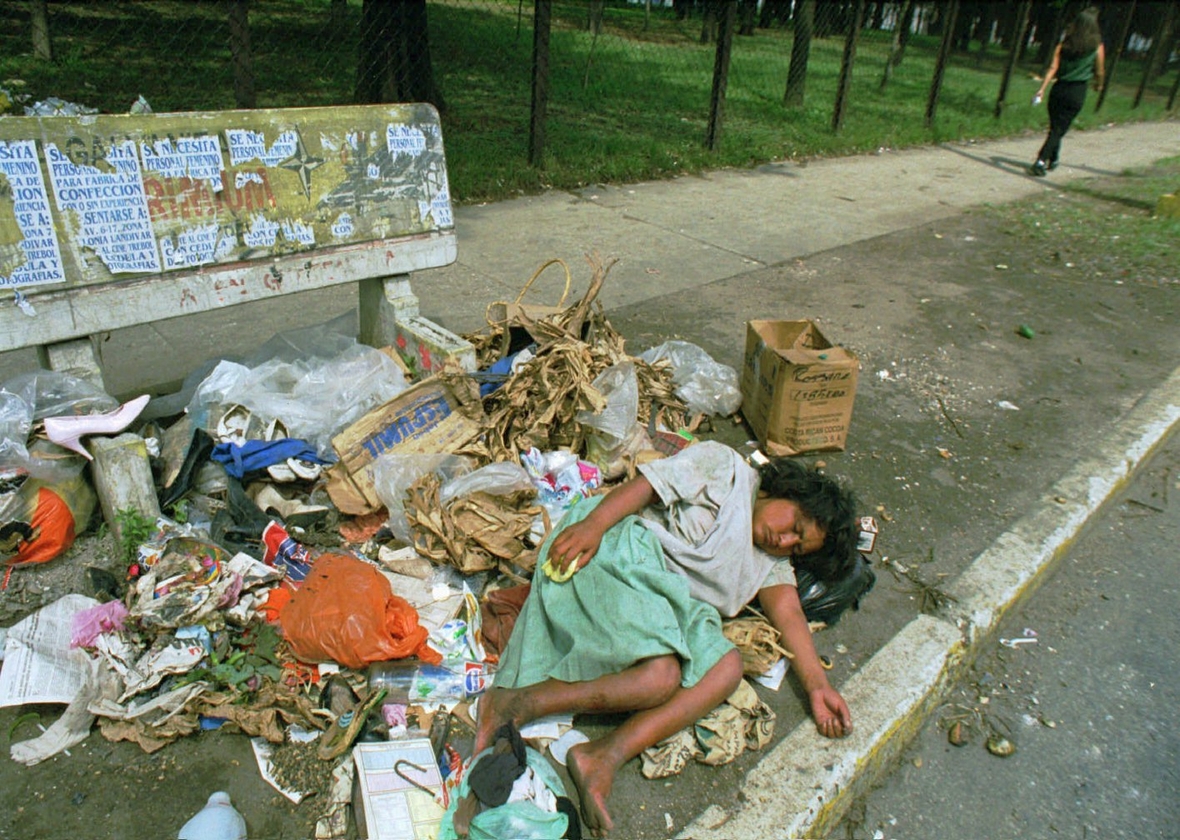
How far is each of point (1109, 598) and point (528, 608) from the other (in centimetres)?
230

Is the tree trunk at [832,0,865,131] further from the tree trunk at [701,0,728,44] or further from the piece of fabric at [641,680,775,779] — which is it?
the piece of fabric at [641,680,775,779]

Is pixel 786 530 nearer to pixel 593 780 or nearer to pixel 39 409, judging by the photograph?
pixel 593 780

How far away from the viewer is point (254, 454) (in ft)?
9.71

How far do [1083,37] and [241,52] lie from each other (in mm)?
9128

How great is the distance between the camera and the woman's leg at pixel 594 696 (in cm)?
220

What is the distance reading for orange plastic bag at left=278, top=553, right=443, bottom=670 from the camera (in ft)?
7.55

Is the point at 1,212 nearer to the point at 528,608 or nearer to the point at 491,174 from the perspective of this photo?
the point at 528,608

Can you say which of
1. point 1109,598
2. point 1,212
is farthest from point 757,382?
point 1,212

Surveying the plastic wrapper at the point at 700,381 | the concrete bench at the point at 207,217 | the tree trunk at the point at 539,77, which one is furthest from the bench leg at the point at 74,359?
the tree trunk at the point at 539,77

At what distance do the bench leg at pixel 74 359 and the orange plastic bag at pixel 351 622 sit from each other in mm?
1190

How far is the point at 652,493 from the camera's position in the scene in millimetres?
2525

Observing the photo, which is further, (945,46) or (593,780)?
(945,46)

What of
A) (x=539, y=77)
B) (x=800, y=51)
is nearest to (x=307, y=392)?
(x=539, y=77)

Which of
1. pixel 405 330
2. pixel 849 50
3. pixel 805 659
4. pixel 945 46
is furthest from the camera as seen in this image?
pixel 945 46
